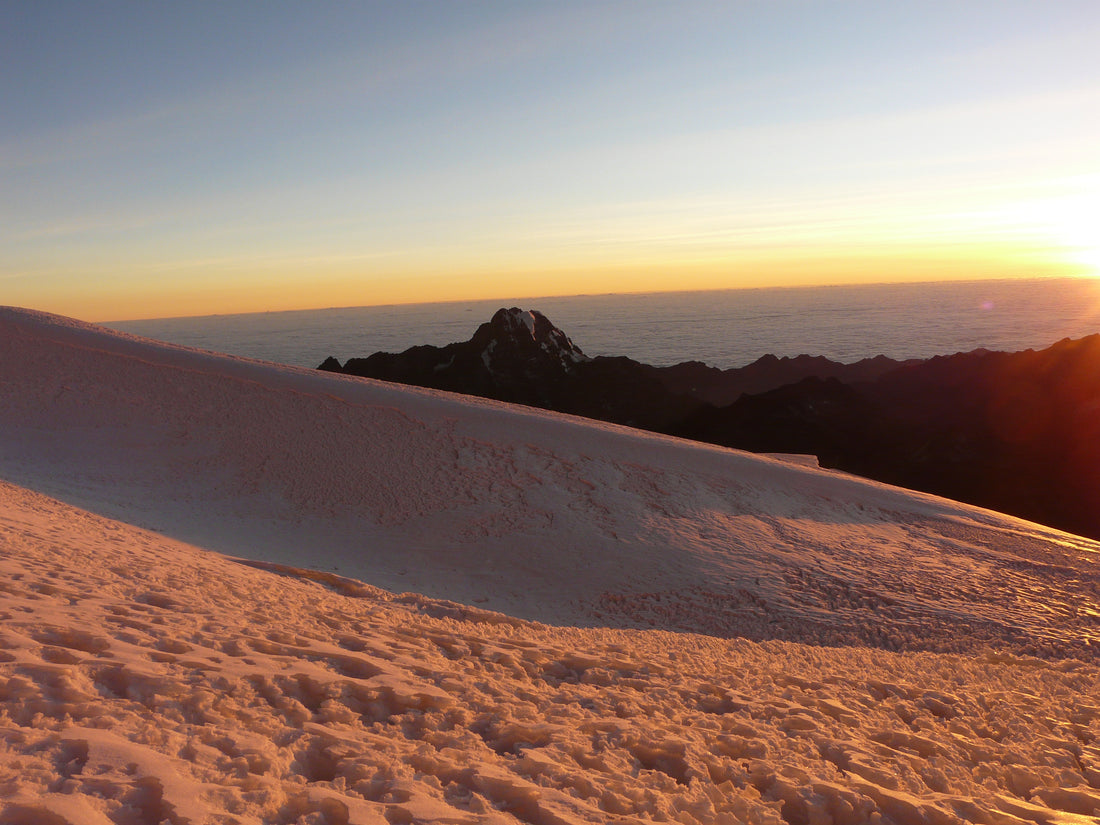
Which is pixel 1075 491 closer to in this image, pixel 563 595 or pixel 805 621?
pixel 805 621

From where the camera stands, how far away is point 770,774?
3229 mm

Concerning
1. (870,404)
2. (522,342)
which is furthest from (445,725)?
(522,342)

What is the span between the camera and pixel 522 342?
34375 mm

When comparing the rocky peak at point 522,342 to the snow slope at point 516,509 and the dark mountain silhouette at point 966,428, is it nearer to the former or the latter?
the dark mountain silhouette at point 966,428

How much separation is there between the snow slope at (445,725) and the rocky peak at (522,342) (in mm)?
28793

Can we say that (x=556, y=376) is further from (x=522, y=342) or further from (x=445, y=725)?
(x=445, y=725)

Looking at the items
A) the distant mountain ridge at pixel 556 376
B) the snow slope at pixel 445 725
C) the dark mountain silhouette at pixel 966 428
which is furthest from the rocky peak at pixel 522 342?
the snow slope at pixel 445 725

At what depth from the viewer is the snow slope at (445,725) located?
8.46 ft

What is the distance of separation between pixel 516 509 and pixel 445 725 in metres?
6.43

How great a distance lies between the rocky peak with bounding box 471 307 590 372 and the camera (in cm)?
3406

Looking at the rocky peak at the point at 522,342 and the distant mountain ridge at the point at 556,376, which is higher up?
the rocky peak at the point at 522,342

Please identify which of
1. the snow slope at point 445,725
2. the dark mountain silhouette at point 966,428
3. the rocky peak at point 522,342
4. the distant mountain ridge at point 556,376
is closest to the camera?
the snow slope at point 445,725

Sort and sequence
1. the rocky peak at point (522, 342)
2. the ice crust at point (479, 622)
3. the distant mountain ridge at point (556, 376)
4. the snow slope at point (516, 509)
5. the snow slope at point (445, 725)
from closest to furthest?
the snow slope at point (445, 725), the ice crust at point (479, 622), the snow slope at point (516, 509), the distant mountain ridge at point (556, 376), the rocky peak at point (522, 342)

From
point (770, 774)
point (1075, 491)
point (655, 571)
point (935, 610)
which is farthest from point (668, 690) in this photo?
point (1075, 491)
